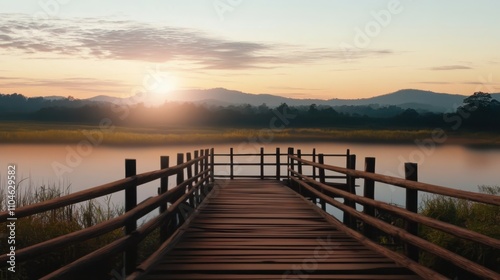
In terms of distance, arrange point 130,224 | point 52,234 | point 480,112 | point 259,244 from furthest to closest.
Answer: point 480,112 → point 52,234 → point 259,244 → point 130,224

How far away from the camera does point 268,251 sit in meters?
7.20

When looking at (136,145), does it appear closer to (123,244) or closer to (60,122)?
(60,122)

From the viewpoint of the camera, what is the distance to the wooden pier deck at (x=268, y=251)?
20.0 feet

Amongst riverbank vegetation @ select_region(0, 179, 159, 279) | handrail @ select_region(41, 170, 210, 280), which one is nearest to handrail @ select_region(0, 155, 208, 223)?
handrail @ select_region(41, 170, 210, 280)

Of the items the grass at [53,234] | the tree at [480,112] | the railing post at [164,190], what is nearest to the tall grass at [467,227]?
the railing post at [164,190]

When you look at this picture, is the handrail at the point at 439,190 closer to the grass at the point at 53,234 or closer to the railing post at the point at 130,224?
the railing post at the point at 130,224

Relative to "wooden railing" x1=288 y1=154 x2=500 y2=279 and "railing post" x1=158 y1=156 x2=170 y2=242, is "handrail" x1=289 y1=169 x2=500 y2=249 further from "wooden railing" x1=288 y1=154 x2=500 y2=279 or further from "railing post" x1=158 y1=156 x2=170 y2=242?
"railing post" x1=158 y1=156 x2=170 y2=242

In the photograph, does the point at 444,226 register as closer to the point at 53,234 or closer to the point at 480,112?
the point at 53,234

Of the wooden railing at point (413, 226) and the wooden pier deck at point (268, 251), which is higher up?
the wooden railing at point (413, 226)

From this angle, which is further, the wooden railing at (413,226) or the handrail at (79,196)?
the wooden railing at (413,226)

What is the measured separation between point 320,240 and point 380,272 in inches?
76.6

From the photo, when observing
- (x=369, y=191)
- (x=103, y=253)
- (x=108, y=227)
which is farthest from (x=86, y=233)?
(x=369, y=191)

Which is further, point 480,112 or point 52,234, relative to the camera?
point 480,112

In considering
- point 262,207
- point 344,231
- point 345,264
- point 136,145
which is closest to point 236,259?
point 345,264
